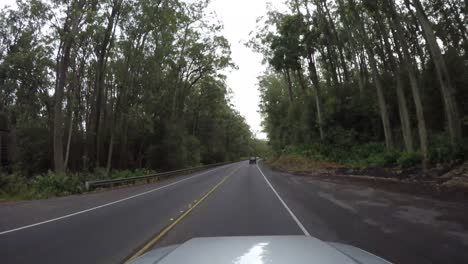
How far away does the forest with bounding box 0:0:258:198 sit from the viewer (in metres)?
27.1

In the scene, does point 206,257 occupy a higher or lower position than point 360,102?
lower

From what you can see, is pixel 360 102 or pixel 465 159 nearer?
pixel 465 159

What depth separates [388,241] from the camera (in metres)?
7.68

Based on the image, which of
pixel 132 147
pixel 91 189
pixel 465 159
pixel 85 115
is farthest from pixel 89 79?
pixel 465 159

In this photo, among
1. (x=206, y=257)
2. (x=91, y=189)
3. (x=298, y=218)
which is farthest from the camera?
(x=91, y=189)

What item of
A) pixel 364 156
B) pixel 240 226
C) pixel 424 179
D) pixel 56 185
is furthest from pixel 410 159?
pixel 56 185

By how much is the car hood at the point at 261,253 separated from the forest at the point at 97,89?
21942 millimetres

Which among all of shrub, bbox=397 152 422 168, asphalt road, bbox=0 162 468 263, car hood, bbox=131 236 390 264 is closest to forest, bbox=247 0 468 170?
shrub, bbox=397 152 422 168

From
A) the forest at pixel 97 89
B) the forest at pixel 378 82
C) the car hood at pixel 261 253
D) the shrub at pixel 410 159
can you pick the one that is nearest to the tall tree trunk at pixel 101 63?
the forest at pixel 97 89

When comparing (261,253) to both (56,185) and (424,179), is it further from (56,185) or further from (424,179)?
(56,185)

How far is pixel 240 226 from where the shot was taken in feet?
31.7

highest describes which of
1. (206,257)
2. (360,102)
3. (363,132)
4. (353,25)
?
(353,25)

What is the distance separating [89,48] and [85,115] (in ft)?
48.4

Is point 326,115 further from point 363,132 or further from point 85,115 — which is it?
point 85,115
